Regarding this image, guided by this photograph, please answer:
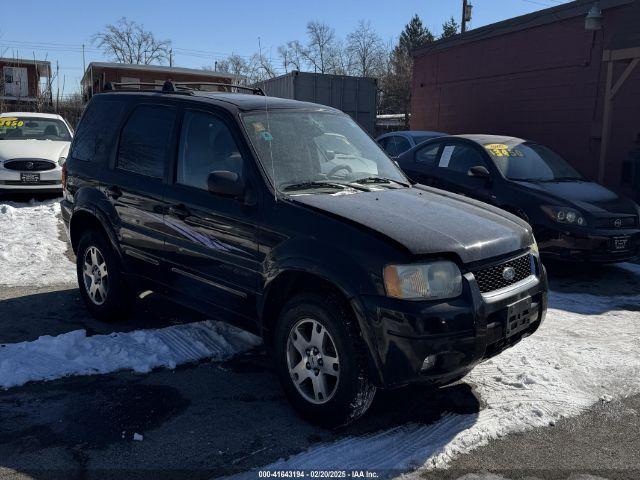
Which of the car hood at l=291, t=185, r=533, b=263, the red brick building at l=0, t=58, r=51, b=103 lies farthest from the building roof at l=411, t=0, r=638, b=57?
the red brick building at l=0, t=58, r=51, b=103

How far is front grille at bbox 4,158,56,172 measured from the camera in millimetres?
11266

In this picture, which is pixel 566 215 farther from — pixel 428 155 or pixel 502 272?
pixel 502 272

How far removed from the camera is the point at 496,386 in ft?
13.5

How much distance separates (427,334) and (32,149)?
10903mm

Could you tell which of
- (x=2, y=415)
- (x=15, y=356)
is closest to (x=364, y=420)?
(x=2, y=415)

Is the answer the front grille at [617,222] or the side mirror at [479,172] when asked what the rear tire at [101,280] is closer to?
the side mirror at [479,172]

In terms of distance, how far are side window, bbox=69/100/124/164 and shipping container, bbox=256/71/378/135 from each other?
1239 cm

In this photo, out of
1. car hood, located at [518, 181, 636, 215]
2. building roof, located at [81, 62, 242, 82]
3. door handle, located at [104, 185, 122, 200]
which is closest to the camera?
door handle, located at [104, 185, 122, 200]

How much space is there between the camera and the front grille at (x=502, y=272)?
11.3ft

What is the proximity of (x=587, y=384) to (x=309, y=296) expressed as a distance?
2177 mm

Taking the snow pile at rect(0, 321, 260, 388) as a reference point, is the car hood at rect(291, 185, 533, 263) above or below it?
above

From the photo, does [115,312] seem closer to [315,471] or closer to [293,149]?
[293,149]

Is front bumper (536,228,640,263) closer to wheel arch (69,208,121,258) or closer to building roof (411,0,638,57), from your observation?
wheel arch (69,208,121,258)

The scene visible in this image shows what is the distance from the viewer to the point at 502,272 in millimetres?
3584
